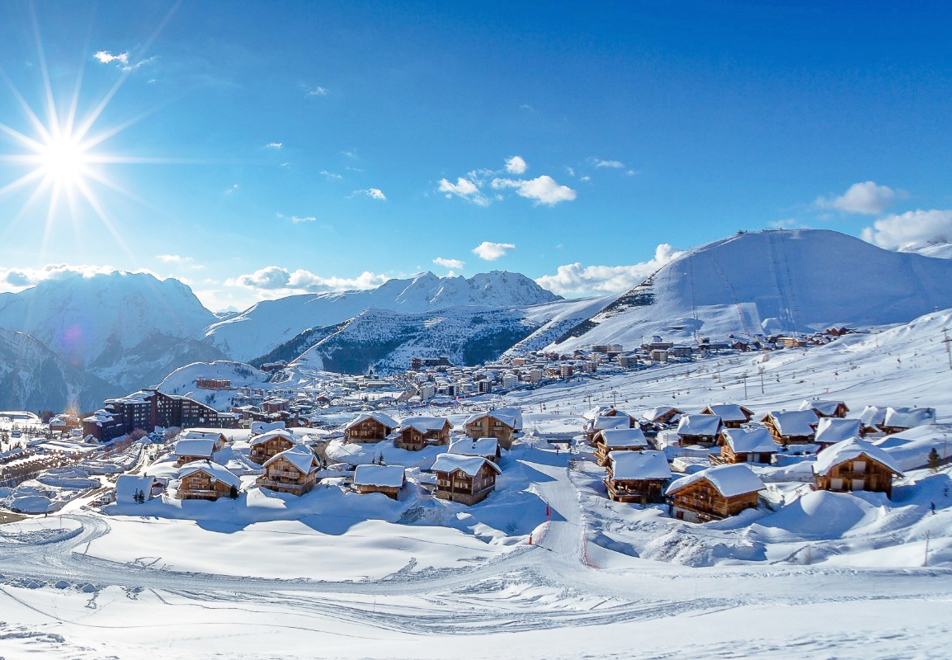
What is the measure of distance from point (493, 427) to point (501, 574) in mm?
27778

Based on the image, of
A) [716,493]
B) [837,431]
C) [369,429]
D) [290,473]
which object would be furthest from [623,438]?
[290,473]

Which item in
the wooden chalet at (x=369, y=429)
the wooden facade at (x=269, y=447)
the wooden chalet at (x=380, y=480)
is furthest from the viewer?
the wooden chalet at (x=369, y=429)

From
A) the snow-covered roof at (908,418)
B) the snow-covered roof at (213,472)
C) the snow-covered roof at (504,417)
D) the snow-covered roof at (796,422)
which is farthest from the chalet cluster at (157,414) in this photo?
the snow-covered roof at (908,418)

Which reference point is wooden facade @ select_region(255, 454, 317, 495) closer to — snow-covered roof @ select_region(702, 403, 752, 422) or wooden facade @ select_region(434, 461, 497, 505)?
wooden facade @ select_region(434, 461, 497, 505)

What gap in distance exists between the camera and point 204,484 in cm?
3822

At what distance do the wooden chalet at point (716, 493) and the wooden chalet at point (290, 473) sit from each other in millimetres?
24135

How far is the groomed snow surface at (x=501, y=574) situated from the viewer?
14.3 metres

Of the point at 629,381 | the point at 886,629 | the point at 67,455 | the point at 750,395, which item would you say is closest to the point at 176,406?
the point at 67,455

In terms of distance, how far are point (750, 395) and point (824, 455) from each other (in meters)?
39.5

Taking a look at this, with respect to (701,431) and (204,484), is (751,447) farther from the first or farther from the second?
(204,484)

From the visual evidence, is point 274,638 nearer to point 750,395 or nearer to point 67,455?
point 750,395

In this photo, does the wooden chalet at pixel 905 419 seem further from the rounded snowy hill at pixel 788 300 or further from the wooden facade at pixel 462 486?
the rounded snowy hill at pixel 788 300

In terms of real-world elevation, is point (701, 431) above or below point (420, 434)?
below

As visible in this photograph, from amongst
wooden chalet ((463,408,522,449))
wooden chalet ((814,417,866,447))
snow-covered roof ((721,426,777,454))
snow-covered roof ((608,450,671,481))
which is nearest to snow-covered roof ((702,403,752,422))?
wooden chalet ((814,417,866,447))
